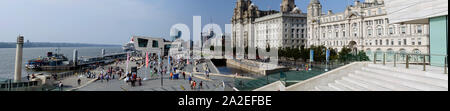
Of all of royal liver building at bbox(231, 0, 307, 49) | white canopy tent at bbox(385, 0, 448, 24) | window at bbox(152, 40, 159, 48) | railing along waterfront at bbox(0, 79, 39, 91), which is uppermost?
Answer: royal liver building at bbox(231, 0, 307, 49)

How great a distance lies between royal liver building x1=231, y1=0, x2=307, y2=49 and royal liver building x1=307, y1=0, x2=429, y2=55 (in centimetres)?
1405

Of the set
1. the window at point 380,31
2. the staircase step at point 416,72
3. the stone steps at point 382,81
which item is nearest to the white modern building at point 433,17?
the staircase step at point 416,72

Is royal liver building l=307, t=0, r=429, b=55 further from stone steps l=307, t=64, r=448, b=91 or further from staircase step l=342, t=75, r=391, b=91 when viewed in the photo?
staircase step l=342, t=75, r=391, b=91

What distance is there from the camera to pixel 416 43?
4416 centimetres

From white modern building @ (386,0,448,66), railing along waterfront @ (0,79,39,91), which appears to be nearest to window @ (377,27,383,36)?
white modern building @ (386,0,448,66)

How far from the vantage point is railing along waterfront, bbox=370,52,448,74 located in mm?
9289

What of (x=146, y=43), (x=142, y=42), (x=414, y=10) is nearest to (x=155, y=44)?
(x=146, y=43)

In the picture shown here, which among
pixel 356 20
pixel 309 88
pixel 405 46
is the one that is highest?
pixel 356 20

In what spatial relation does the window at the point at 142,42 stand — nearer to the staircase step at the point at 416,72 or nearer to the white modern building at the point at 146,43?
the white modern building at the point at 146,43

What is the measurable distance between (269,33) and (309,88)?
269 ft
